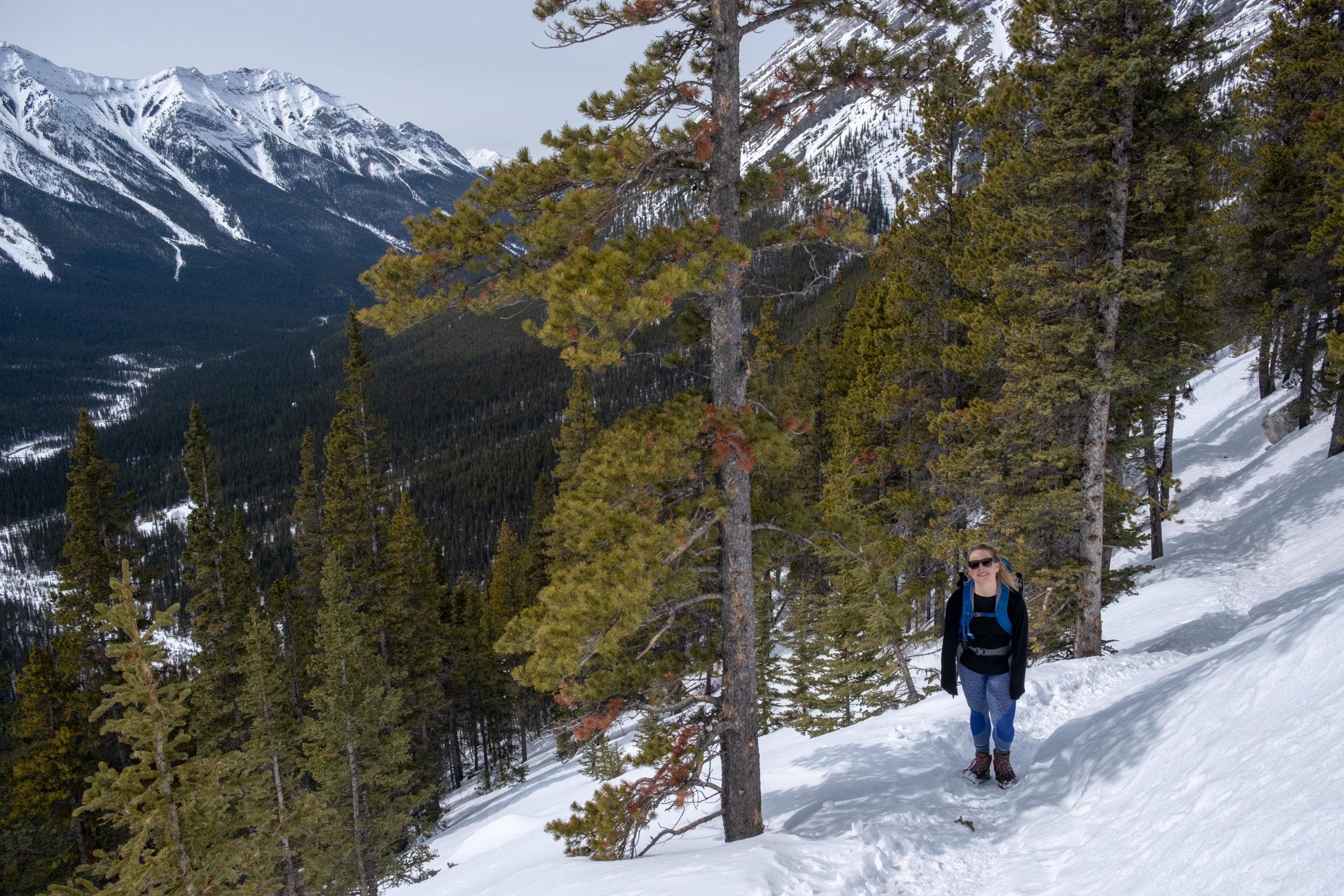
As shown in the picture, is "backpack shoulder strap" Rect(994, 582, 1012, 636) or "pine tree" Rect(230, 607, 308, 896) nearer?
"backpack shoulder strap" Rect(994, 582, 1012, 636)

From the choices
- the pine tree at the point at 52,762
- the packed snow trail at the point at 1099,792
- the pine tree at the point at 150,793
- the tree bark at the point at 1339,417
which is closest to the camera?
the packed snow trail at the point at 1099,792

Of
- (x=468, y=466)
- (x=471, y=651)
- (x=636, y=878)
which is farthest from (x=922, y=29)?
(x=468, y=466)

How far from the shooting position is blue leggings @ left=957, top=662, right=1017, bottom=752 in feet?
20.2

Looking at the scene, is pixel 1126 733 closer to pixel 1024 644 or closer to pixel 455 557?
pixel 1024 644

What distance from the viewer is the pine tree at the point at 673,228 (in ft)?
17.7

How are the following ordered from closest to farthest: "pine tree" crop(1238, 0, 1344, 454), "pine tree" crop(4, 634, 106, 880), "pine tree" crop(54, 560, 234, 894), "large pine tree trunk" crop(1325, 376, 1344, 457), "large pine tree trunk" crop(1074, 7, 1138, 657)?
"pine tree" crop(54, 560, 234, 894) < "large pine tree trunk" crop(1074, 7, 1138, 657) < "pine tree" crop(1238, 0, 1344, 454) < "large pine tree trunk" crop(1325, 376, 1344, 457) < "pine tree" crop(4, 634, 106, 880)

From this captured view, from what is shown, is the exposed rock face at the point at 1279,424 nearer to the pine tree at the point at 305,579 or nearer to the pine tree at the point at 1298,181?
the pine tree at the point at 1298,181

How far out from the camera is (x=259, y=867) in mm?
9258

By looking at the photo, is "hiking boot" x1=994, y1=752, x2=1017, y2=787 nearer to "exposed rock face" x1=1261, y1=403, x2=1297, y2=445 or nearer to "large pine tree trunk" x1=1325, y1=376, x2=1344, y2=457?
"large pine tree trunk" x1=1325, y1=376, x2=1344, y2=457

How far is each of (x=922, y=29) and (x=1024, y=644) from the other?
18.0ft

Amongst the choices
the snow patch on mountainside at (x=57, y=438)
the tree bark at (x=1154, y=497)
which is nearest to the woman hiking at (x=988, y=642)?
the tree bark at (x=1154, y=497)

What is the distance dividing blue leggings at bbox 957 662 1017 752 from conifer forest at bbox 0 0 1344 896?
4.97 feet

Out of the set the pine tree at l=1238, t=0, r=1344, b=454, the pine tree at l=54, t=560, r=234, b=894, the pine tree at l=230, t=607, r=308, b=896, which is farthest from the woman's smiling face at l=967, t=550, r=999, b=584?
A: the pine tree at l=230, t=607, r=308, b=896

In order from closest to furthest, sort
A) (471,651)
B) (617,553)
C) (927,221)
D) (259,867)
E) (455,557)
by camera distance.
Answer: (617,553) < (259,867) < (927,221) < (471,651) < (455,557)
